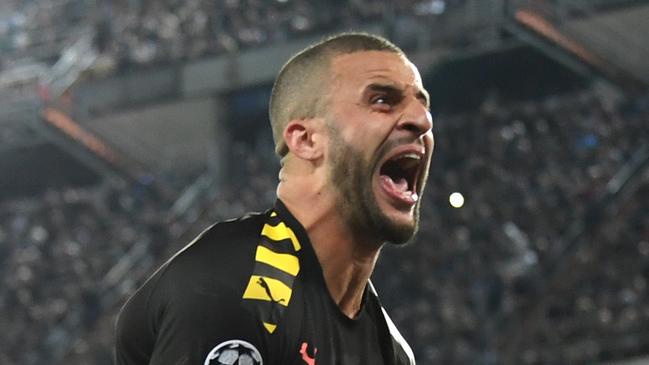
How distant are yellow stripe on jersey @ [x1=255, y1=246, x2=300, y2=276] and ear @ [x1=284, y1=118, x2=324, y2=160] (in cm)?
26

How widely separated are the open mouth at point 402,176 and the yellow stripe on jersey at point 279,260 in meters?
0.29

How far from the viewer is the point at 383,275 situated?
17.4m

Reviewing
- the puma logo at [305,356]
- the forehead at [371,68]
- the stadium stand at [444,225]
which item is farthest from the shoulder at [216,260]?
the stadium stand at [444,225]

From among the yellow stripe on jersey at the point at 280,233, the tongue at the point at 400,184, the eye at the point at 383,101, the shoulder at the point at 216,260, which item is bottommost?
the yellow stripe on jersey at the point at 280,233

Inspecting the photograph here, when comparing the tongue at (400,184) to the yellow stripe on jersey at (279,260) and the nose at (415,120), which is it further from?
the yellow stripe on jersey at (279,260)

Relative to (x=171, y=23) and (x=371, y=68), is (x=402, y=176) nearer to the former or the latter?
(x=371, y=68)

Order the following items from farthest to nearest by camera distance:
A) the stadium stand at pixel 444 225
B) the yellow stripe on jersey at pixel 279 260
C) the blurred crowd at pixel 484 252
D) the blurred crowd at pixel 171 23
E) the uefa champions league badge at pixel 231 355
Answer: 1. the blurred crowd at pixel 171 23
2. the stadium stand at pixel 444 225
3. the blurred crowd at pixel 484 252
4. the yellow stripe on jersey at pixel 279 260
5. the uefa champions league badge at pixel 231 355

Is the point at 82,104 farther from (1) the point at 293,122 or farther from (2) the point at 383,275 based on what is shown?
(1) the point at 293,122

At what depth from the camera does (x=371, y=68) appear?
332 centimetres

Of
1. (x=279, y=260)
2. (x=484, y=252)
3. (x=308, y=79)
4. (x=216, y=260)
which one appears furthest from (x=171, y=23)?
(x=216, y=260)

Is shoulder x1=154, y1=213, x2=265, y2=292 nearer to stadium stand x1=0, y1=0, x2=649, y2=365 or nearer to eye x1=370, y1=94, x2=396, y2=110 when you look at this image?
eye x1=370, y1=94, x2=396, y2=110

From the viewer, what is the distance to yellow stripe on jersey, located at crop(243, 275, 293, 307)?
3031 millimetres

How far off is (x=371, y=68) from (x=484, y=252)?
14.0 meters

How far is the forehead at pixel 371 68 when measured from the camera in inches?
130
